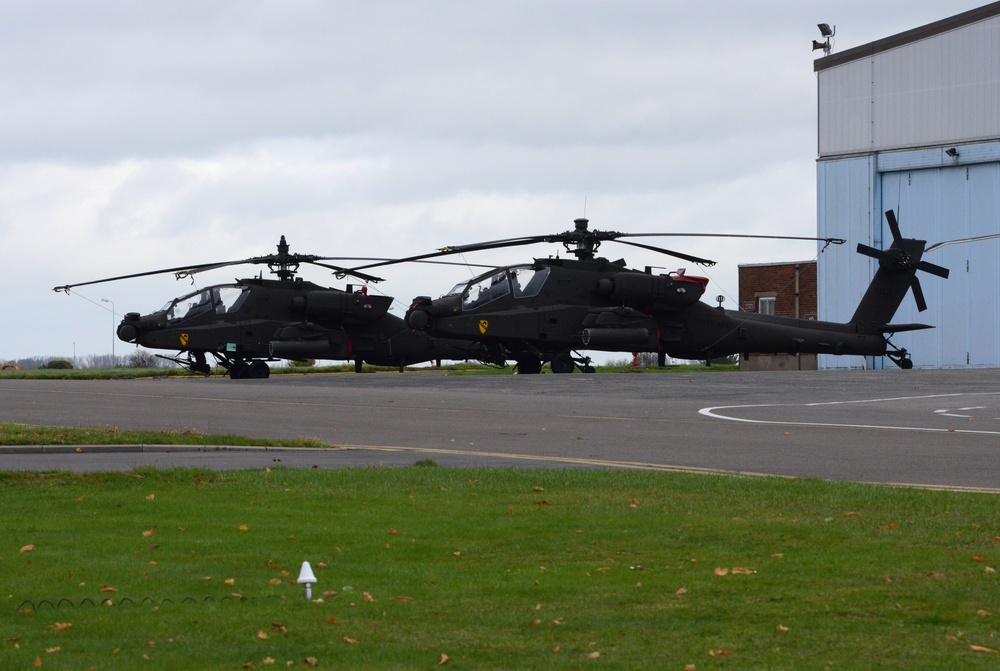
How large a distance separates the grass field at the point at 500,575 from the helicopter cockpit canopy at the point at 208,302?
27280mm

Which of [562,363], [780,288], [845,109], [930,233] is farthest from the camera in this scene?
[780,288]

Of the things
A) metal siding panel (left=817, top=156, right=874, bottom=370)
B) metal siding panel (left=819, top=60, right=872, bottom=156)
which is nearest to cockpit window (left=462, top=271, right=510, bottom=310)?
metal siding panel (left=817, top=156, right=874, bottom=370)

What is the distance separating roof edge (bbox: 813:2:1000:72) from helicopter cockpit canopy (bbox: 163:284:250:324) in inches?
960

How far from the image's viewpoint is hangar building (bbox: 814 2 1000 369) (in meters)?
44.8

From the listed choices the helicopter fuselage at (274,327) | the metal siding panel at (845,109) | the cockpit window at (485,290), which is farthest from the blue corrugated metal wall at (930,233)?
the cockpit window at (485,290)

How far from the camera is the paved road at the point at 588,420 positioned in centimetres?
1513

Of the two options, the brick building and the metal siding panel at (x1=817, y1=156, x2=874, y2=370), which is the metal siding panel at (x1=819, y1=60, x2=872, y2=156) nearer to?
the metal siding panel at (x1=817, y1=156, x2=874, y2=370)

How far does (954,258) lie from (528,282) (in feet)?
58.6

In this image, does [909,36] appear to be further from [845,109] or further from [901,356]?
[901,356]

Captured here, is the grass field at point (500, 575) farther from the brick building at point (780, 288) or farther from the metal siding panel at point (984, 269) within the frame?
the brick building at point (780, 288)

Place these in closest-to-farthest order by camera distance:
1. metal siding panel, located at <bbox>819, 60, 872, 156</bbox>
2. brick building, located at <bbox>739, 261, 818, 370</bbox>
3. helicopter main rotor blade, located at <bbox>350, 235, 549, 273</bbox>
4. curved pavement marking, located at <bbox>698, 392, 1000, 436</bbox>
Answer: curved pavement marking, located at <bbox>698, 392, 1000, 436</bbox>, helicopter main rotor blade, located at <bbox>350, 235, 549, 273</bbox>, metal siding panel, located at <bbox>819, 60, 872, 156</bbox>, brick building, located at <bbox>739, 261, 818, 370</bbox>

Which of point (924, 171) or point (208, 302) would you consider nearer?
point (208, 302)

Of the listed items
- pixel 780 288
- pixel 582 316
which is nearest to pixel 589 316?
pixel 582 316

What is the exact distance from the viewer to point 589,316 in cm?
3691
